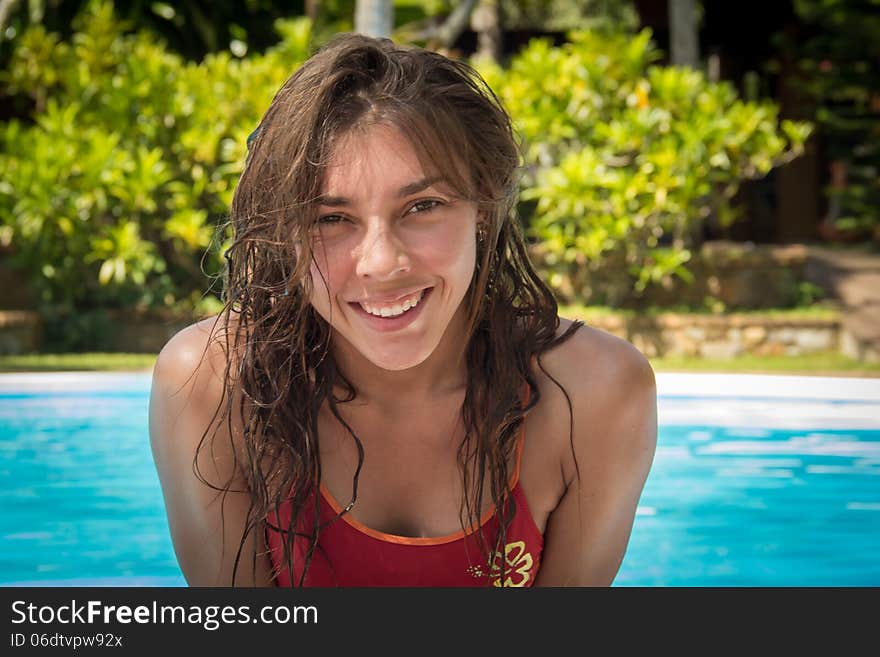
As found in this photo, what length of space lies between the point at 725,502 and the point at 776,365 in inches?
127

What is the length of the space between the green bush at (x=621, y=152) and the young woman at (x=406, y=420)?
7.03 metres

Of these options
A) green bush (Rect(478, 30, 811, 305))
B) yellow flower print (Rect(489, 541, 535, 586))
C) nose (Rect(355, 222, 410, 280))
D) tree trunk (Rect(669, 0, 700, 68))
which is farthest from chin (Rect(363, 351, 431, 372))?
tree trunk (Rect(669, 0, 700, 68))

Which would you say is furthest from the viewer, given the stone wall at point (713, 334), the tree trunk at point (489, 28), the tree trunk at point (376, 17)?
the tree trunk at point (489, 28)

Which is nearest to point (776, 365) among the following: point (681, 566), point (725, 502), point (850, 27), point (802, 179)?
point (725, 502)

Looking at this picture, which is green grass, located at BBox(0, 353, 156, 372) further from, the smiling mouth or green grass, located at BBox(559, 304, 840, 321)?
the smiling mouth

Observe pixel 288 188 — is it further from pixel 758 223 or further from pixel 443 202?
pixel 758 223

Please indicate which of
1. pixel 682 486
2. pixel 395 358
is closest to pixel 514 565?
pixel 395 358

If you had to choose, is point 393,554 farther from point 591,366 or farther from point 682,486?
point 682,486

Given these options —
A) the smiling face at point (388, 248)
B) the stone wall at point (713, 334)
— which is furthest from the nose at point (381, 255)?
the stone wall at point (713, 334)

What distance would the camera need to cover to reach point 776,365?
884cm

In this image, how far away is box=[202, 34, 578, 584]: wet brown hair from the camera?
6.66ft

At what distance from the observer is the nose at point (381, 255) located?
1998 mm

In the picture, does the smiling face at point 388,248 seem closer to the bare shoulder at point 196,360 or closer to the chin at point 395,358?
the chin at point 395,358

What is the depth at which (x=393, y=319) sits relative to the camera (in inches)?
81.5
